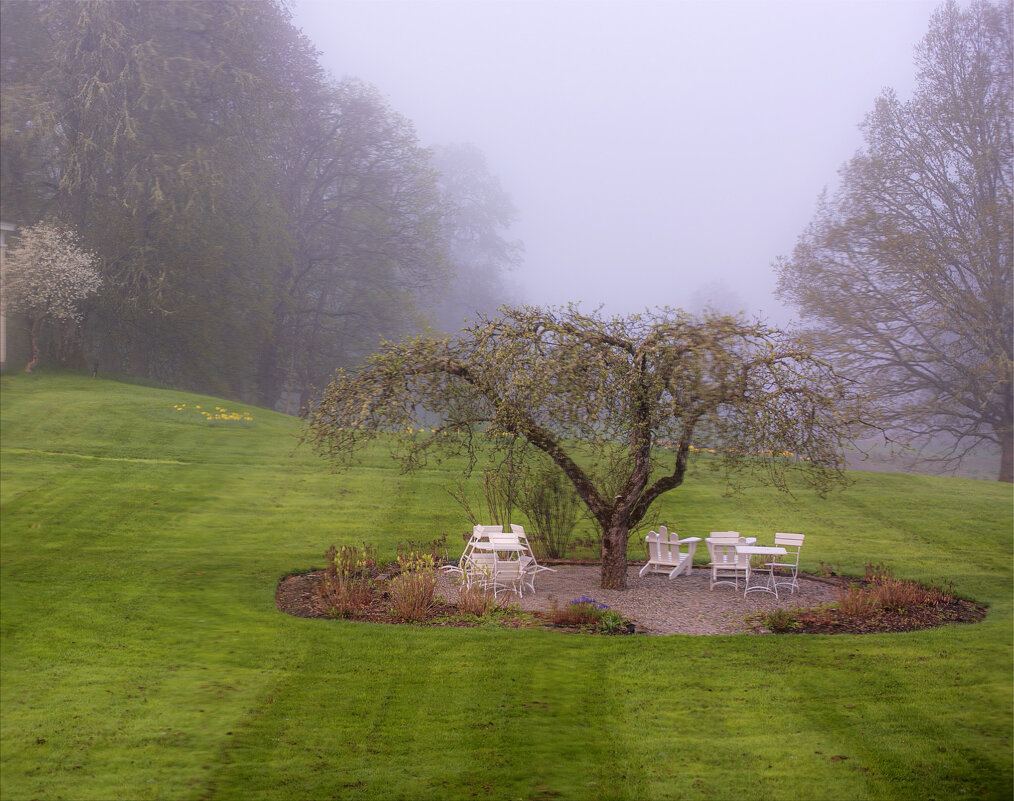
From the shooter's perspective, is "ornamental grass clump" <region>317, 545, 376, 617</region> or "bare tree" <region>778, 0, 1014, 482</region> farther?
"bare tree" <region>778, 0, 1014, 482</region>

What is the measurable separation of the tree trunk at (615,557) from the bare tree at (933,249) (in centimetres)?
1404

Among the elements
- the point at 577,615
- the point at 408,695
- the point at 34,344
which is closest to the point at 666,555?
the point at 577,615

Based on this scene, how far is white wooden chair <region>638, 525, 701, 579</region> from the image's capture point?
1180 centimetres

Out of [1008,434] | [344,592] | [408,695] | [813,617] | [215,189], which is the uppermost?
[215,189]

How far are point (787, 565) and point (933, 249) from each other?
1662 cm

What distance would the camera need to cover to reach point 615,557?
10758mm

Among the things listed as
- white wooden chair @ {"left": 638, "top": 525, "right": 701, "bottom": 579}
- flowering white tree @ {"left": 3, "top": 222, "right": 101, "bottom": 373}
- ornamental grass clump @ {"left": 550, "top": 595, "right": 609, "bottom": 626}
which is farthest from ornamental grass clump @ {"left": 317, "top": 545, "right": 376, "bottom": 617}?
flowering white tree @ {"left": 3, "top": 222, "right": 101, "bottom": 373}

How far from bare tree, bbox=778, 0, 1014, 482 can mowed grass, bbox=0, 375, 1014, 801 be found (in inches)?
447

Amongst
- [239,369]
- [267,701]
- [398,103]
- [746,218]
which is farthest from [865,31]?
[267,701]

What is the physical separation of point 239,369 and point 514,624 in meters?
24.1

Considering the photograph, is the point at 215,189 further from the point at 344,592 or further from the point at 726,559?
the point at 726,559

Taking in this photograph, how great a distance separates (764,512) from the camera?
15.9m

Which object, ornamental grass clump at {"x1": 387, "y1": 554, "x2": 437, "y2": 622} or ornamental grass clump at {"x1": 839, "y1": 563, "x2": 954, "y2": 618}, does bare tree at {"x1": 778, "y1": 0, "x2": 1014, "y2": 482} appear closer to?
ornamental grass clump at {"x1": 839, "y1": 563, "x2": 954, "y2": 618}

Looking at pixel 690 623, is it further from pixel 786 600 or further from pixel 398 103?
pixel 398 103
